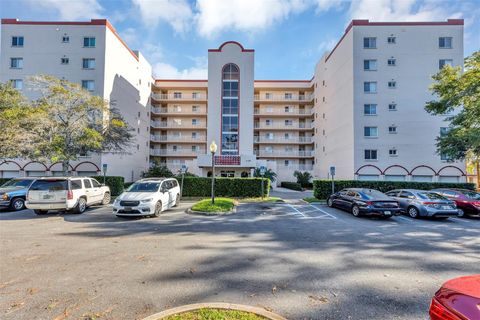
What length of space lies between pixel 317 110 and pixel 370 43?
13.1 metres

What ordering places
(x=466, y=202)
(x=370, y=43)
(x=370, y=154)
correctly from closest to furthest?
(x=466, y=202)
(x=370, y=154)
(x=370, y=43)

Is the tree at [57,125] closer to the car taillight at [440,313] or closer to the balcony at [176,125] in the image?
the balcony at [176,125]

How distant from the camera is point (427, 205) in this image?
1221 cm

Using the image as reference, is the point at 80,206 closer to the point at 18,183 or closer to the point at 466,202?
the point at 18,183

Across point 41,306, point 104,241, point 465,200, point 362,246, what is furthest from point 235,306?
point 465,200

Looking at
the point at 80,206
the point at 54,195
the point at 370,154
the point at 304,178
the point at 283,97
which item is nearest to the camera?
the point at 54,195

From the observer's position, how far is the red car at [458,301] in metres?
1.95

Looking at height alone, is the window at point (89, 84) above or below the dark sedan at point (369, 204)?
above

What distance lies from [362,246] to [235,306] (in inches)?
206

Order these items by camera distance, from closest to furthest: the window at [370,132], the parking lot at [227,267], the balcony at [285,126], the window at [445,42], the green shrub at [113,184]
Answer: the parking lot at [227,267], the green shrub at [113,184], the window at [445,42], the window at [370,132], the balcony at [285,126]

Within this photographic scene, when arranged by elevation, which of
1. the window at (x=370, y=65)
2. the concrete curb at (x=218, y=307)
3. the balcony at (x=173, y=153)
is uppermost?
the window at (x=370, y=65)

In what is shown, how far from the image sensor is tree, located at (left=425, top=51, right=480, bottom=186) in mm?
16191

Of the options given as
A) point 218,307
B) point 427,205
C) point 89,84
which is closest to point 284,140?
point 89,84

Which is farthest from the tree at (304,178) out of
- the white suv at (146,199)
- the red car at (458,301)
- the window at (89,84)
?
the red car at (458,301)
